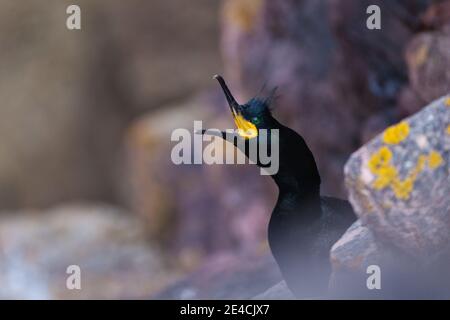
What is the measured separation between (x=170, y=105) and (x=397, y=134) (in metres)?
8.80

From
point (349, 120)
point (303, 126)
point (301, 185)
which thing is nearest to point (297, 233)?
point (301, 185)

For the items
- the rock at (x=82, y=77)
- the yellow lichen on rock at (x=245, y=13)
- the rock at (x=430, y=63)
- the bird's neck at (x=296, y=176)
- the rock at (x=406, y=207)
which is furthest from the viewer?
the rock at (x=82, y=77)

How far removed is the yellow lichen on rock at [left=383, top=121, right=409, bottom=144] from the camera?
142 inches

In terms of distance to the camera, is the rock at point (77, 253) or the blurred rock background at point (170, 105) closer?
the blurred rock background at point (170, 105)

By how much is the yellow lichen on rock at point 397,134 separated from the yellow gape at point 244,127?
1.61ft

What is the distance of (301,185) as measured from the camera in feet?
12.7

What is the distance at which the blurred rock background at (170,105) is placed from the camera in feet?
20.2

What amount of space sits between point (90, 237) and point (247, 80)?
4029 mm

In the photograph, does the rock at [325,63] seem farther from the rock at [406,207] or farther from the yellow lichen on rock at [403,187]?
the yellow lichen on rock at [403,187]

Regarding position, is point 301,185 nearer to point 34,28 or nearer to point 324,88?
point 324,88

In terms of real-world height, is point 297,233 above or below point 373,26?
below

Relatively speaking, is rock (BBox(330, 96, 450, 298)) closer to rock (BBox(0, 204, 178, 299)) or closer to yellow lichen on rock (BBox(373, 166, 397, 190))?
yellow lichen on rock (BBox(373, 166, 397, 190))

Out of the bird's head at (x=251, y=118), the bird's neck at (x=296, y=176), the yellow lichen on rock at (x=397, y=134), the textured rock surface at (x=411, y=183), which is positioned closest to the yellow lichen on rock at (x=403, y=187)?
the textured rock surface at (x=411, y=183)

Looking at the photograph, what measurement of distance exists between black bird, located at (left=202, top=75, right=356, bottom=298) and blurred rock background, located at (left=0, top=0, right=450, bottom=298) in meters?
1.02
